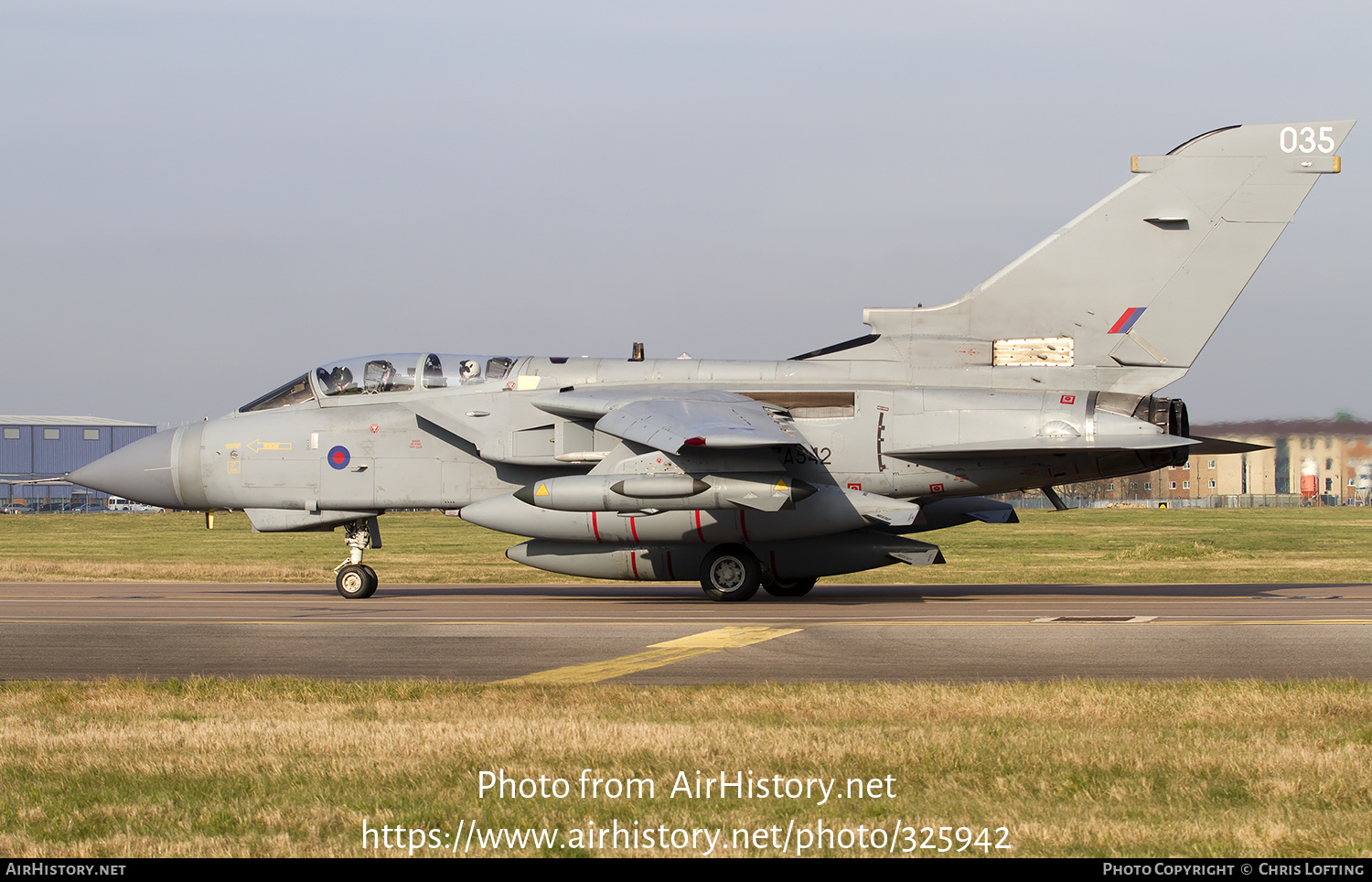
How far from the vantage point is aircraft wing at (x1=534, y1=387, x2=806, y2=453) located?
647 inches

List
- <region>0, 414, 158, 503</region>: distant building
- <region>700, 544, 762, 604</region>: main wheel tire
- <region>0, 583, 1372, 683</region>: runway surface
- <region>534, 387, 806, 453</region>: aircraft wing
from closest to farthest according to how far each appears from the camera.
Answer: <region>0, 583, 1372, 683</region>: runway surface
<region>534, 387, 806, 453</region>: aircraft wing
<region>700, 544, 762, 604</region>: main wheel tire
<region>0, 414, 158, 503</region>: distant building

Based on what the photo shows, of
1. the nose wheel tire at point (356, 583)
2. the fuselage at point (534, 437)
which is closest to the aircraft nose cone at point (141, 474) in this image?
the fuselage at point (534, 437)

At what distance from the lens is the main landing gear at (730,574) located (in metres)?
19.1

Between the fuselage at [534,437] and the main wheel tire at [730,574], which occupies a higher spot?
the fuselage at [534,437]

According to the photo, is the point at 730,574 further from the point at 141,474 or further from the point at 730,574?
the point at 141,474

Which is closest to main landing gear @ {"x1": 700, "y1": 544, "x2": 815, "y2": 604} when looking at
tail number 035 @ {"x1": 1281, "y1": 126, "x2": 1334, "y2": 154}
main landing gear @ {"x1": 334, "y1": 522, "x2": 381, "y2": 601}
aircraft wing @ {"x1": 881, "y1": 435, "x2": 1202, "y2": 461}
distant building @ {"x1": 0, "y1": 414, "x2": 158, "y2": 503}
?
aircraft wing @ {"x1": 881, "y1": 435, "x2": 1202, "y2": 461}

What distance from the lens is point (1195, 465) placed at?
5653cm

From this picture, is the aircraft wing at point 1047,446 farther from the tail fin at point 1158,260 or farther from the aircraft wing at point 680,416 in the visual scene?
the aircraft wing at point 680,416

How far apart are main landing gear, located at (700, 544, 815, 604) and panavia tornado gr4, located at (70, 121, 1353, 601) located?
34 mm

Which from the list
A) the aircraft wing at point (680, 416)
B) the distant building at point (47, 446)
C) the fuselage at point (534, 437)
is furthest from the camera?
the distant building at point (47, 446)

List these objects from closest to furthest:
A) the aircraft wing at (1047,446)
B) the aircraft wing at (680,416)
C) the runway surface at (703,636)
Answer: the runway surface at (703,636) < the aircraft wing at (680,416) < the aircraft wing at (1047,446)

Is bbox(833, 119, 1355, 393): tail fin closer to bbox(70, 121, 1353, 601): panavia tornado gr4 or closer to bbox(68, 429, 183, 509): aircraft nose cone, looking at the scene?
bbox(70, 121, 1353, 601): panavia tornado gr4

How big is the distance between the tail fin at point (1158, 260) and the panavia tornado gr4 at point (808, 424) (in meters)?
0.03

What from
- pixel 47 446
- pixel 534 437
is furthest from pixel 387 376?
pixel 47 446
